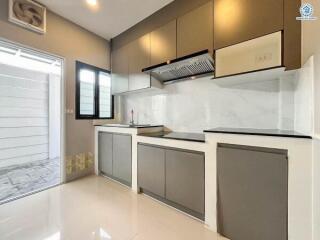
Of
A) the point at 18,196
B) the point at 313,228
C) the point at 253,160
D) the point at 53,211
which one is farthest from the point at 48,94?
the point at 313,228

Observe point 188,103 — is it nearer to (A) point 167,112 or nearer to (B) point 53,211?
(A) point 167,112

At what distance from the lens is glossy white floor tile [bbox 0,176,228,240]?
147cm

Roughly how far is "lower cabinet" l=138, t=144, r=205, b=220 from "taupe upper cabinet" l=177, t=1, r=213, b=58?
1.23m

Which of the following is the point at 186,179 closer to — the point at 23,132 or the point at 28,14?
the point at 28,14

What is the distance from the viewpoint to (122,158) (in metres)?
2.58

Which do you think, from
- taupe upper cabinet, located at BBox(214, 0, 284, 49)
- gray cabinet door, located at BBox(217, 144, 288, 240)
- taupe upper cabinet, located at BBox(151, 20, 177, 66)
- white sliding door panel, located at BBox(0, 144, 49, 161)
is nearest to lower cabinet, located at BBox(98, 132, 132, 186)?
taupe upper cabinet, located at BBox(151, 20, 177, 66)

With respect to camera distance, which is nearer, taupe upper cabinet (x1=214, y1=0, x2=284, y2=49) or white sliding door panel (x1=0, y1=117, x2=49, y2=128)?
taupe upper cabinet (x1=214, y1=0, x2=284, y2=49)

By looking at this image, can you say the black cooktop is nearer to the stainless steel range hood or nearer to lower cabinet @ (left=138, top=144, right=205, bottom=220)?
lower cabinet @ (left=138, top=144, right=205, bottom=220)

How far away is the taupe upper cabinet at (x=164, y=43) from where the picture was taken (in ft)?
7.08

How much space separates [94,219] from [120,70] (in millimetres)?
2456

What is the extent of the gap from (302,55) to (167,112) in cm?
176

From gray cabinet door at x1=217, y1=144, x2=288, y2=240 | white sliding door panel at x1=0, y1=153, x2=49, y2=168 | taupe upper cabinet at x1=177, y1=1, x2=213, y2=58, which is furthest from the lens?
white sliding door panel at x1=0, y1=153, x2=49, y2=168

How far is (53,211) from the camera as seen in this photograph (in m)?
1.84

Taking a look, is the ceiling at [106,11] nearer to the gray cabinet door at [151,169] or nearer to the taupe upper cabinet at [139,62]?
the taupe upper cabinet at [139,62]
